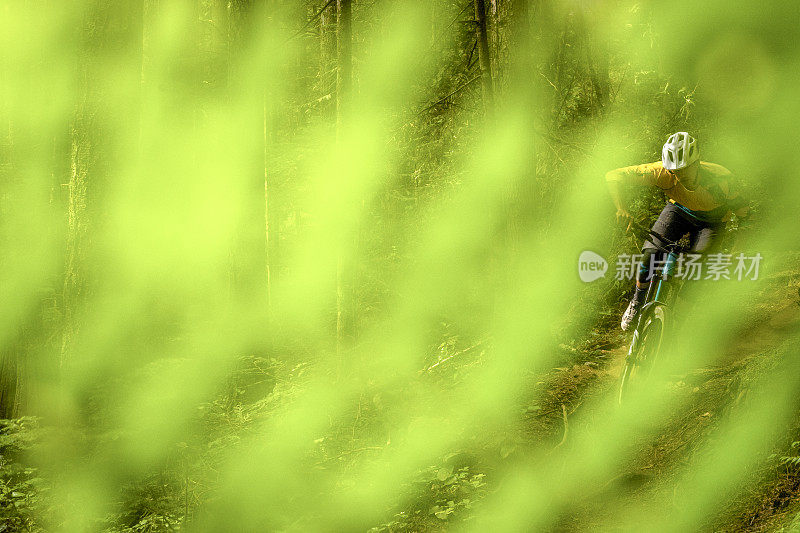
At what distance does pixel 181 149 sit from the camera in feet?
52.5

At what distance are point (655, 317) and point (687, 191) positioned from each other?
51.0 inches

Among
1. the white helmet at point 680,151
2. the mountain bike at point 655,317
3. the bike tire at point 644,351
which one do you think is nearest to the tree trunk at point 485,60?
the mountain bike at point 655,317

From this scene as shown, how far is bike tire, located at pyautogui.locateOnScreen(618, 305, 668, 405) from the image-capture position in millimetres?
6250

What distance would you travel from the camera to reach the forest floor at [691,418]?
5.02m

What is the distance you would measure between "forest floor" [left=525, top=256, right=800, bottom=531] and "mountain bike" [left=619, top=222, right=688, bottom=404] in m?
0.43

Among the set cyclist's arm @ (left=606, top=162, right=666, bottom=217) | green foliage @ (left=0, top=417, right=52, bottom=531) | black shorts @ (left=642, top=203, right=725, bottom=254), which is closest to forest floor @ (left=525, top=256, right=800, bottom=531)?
black shorts @ (left=642, top=203, right=725, bottom=254)

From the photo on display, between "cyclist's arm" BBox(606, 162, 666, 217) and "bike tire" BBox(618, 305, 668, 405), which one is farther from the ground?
"cyclist's arm" BBox(606, 162, 666, 217)

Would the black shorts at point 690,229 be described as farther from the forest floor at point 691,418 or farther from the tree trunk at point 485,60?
the tree trunk at point 485,60

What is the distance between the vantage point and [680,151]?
5.30 m

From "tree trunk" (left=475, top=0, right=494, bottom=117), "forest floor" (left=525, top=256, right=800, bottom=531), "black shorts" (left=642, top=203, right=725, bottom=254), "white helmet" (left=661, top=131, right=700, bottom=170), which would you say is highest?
"tree trunk" (left=475, top=0, right=494, bottom=117)

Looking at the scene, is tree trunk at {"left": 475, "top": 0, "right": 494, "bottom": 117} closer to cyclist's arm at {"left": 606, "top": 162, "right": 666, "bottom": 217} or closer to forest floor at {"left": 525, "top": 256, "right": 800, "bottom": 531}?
cyclist's arm at {"left": 606, "top": 162, "right": 666, "bottom": 217}

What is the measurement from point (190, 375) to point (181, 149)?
631 cm

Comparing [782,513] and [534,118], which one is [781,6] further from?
[782,513]

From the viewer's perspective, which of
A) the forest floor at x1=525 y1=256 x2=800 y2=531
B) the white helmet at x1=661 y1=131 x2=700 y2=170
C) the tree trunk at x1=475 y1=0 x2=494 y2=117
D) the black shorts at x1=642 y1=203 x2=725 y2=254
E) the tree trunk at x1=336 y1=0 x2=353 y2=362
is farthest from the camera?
the tree trunk at x1=336 y1=0 x2=353 y2=362
